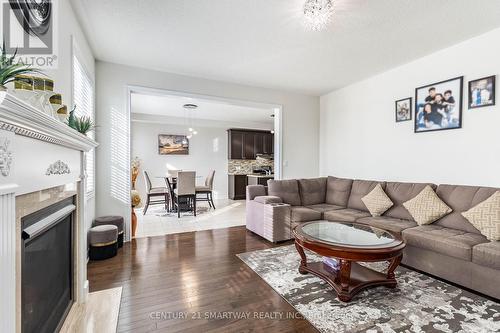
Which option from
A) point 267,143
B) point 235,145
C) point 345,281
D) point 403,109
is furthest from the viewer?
point 267,143

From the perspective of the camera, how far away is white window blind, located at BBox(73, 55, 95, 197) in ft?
8.75

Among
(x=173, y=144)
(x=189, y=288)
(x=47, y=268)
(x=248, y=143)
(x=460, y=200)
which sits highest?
(x=248, y=143)

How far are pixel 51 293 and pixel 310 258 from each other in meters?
2.49

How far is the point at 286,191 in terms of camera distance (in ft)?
13.7

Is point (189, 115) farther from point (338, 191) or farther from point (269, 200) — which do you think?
point (338, 191)

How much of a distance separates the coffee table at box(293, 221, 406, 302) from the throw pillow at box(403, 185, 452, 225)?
74 centimetres

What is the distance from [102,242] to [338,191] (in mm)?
3625

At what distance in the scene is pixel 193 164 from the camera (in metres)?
7.91

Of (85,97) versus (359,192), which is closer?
(85,97)

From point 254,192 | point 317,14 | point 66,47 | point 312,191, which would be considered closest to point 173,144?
point 254,192

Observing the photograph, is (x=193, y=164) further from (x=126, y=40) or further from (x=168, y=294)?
(x=168, y=294)

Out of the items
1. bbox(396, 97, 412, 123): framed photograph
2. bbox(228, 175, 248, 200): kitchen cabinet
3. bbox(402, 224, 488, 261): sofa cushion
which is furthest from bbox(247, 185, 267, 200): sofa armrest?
bbox(228, 175, 248, 200): kitchen cabinet

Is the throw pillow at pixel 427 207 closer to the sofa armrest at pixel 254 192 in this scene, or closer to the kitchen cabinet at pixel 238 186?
the sofa armrest at pixel 254 192

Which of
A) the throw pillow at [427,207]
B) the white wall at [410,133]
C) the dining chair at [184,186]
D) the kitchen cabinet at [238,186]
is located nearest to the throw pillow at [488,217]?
the throw pillow at [427,207]
